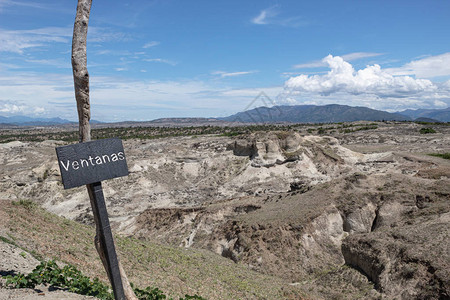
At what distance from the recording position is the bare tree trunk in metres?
5.80

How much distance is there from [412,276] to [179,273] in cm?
899

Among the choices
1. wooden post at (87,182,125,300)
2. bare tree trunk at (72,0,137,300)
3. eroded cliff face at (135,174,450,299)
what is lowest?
eroded cliff face at (135,174,450,299)

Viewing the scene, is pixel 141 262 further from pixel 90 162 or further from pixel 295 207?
pixel 295 207

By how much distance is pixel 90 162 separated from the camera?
5262 mm

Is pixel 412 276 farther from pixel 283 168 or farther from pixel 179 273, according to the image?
pixel 283 168

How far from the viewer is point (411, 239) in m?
13.4

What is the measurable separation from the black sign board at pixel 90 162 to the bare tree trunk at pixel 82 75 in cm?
62

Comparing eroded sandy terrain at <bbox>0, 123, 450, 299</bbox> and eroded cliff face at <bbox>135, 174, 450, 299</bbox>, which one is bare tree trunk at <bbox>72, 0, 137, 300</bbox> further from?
eroded sandy terrain at <bbox>0, 123, 450, 299</bbox>

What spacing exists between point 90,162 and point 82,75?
1780mm

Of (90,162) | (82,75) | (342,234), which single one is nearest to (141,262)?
(90,162)

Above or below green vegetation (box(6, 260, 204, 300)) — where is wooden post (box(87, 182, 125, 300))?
above

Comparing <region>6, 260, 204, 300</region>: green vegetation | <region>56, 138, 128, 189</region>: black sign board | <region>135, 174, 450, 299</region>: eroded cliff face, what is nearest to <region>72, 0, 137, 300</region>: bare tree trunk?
<region>56, 138, 128, 189</region>: black sign board

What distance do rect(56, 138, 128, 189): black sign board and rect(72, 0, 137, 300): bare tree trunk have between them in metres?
0.62

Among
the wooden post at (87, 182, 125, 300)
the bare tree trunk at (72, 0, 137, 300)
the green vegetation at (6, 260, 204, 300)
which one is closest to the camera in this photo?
the wooden post at (87, 182, 125, 300)
